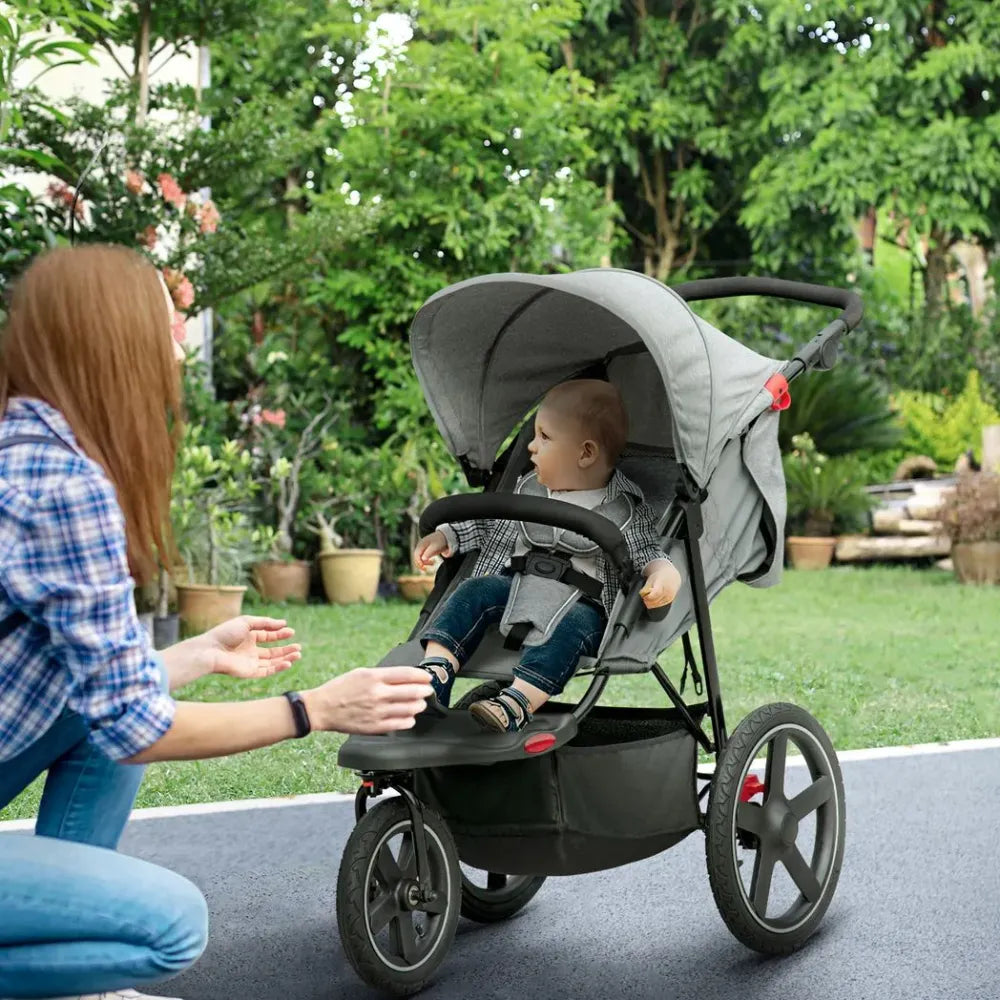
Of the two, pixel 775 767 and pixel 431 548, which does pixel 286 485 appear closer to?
pixel 431 548

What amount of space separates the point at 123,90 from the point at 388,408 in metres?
2.72

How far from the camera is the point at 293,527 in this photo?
373 inches

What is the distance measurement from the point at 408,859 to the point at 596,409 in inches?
46.2

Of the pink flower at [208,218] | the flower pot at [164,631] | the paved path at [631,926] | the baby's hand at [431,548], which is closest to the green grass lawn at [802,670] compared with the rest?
the paved path at [631,926]

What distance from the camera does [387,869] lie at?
272cm

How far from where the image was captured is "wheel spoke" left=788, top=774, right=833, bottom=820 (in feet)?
10.5

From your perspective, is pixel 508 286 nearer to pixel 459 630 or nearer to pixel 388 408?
pixel 459 630

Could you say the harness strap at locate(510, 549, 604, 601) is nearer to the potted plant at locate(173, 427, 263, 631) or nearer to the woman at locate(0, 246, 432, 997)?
the woman at locate(0, 246, 432, 997)

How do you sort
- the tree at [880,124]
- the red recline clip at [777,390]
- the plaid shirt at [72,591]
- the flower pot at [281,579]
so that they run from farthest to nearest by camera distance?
the tree at [880,124] < the flower pot at [281,579] < the red recline clip at [777,390] < the plaid shirt at [72,591]

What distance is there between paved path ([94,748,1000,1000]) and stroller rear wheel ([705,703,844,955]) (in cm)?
9

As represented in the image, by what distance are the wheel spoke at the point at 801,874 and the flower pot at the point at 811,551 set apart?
8827 mm

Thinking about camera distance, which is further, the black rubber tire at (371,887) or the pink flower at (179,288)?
the pink flower at (179,288)

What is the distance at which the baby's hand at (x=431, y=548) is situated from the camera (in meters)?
3.29

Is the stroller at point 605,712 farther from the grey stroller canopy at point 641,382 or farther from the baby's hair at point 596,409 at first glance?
the baby's hair at point 596,409
